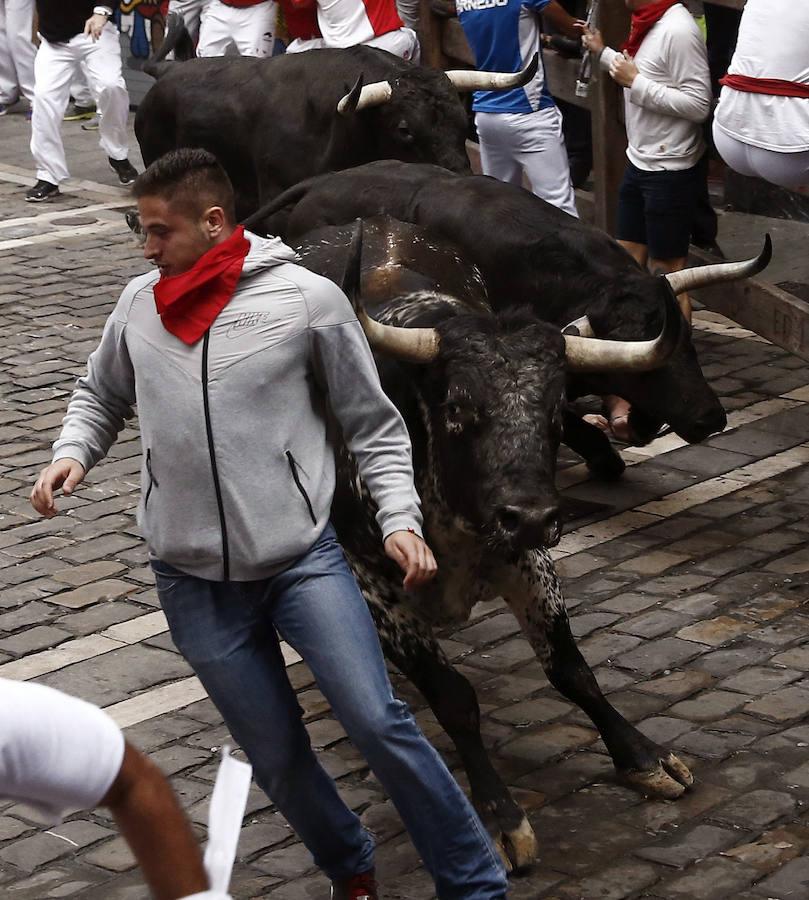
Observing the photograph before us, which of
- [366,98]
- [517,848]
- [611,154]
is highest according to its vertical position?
[366,98]

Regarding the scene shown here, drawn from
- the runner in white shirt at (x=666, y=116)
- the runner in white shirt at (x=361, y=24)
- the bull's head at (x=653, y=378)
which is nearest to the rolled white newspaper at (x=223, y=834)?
the bull's head at (x=653, y=378)

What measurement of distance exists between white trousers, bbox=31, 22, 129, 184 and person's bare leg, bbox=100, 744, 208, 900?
13.0m

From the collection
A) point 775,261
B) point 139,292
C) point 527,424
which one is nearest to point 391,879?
point 527,424

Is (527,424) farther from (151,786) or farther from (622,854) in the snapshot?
Answer: (151,786)

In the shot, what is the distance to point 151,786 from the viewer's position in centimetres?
257

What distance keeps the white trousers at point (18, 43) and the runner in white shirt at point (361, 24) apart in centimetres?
658

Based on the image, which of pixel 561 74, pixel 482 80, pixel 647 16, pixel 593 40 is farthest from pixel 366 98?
pixel 561 74

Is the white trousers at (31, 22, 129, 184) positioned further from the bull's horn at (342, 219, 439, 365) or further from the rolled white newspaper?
the rolled white newspaper

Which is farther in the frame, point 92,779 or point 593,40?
point 593,40

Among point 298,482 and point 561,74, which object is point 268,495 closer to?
point 298,482

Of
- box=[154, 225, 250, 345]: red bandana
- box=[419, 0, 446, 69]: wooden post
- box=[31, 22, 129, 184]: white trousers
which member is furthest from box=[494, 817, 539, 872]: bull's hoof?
box=[31, 22, 129, 184]: white trousers

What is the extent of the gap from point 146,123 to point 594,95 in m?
3.00

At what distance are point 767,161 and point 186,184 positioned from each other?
425 cm

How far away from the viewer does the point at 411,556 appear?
432 centimetres
